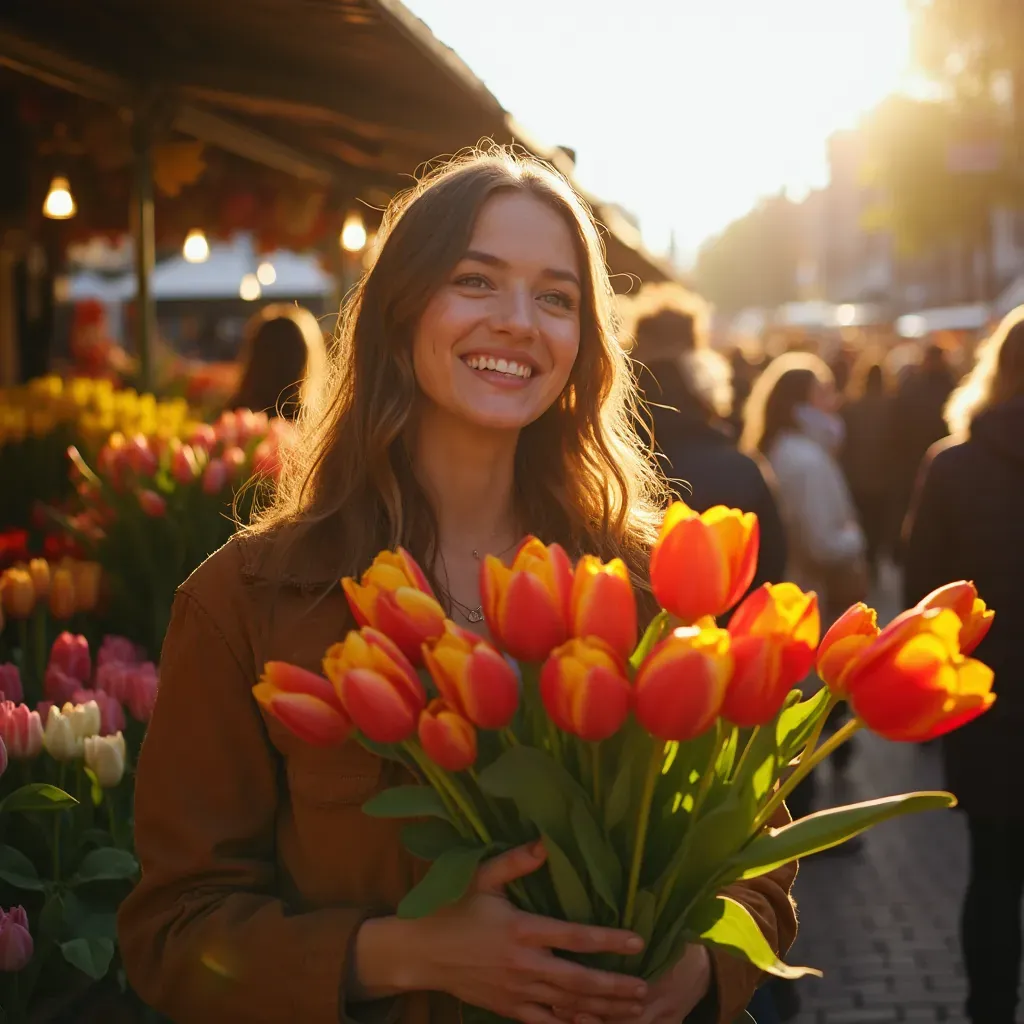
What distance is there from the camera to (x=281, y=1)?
3770 mm

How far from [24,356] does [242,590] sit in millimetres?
8082

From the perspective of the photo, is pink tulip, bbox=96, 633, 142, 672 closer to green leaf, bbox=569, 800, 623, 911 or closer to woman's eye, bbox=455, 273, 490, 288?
woman's eye, bbox=455, 273, 490, 288

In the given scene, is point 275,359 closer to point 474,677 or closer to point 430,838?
point 430,838

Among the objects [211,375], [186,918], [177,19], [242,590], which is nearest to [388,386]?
[242,590]

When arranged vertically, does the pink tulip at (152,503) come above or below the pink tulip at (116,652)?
above

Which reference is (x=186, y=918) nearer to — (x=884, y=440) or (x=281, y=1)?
(x=281, y=1)

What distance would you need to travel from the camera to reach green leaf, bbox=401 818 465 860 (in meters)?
1.44

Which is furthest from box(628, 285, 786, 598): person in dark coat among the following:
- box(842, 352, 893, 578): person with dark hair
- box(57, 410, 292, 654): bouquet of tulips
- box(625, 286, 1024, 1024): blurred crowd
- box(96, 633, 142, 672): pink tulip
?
box(842, 352, 893, 578): person with dark hair

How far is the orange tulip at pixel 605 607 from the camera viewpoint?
1296 mm

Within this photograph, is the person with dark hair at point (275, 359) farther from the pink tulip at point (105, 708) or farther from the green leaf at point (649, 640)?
the green leaf at point (649, 640)

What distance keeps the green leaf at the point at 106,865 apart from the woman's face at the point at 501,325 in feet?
3.35

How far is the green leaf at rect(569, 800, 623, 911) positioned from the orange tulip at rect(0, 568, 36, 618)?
2.08 meters

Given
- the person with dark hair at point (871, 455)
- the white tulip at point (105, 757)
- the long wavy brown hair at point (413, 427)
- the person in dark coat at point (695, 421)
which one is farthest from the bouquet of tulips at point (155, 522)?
the person with dark hair at point (871, 455)

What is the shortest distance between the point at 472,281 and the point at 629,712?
78 cm
